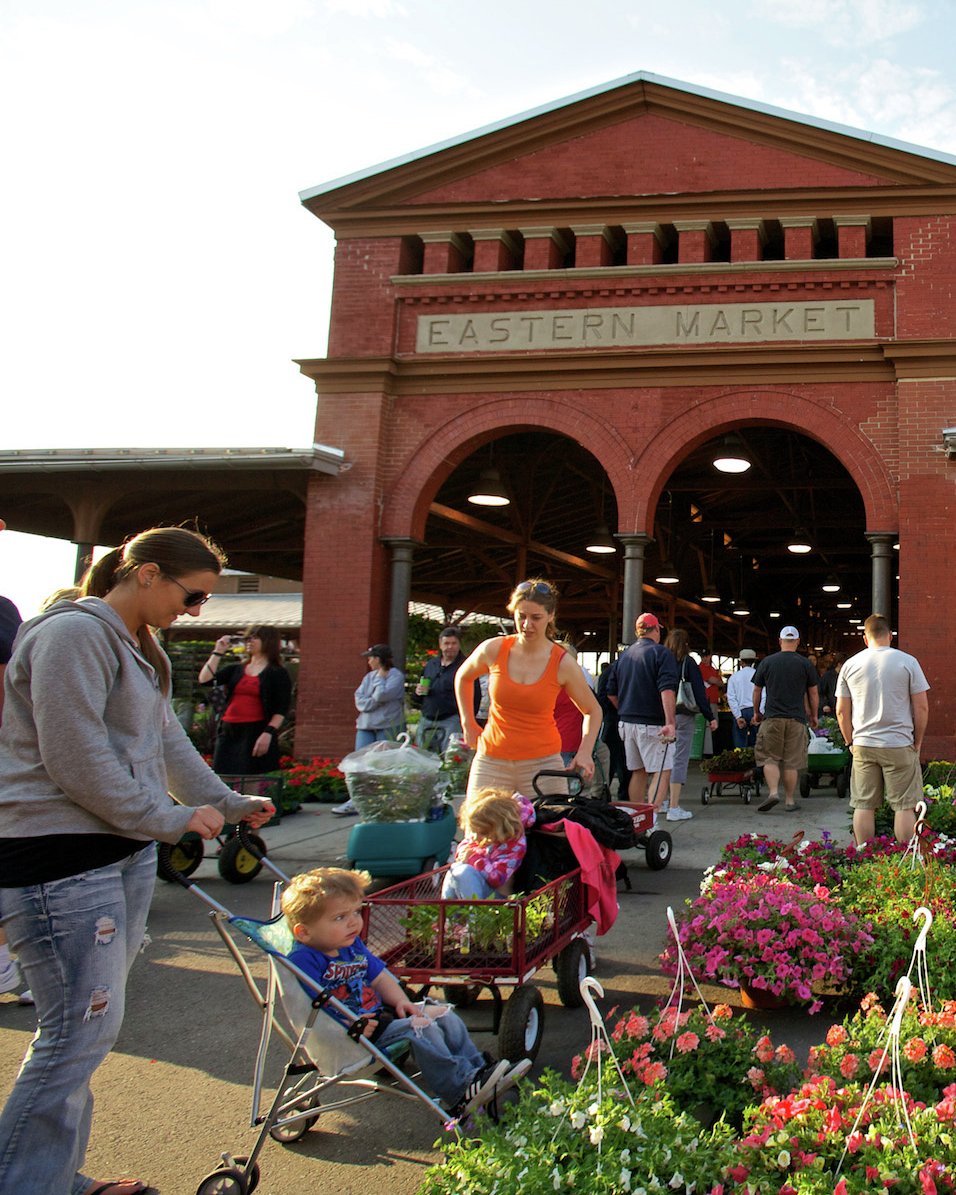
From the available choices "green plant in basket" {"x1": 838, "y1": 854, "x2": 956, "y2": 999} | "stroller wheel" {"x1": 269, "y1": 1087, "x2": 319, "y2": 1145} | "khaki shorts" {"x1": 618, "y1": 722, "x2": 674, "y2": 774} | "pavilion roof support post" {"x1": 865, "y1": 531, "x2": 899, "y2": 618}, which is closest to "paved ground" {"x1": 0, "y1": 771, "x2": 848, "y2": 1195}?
"stroller wheel" {"x1": 269, "y1": 1087, "x2": 319, "y2": 1145}

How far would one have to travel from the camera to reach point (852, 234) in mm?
13156

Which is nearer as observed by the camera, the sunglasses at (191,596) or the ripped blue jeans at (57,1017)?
the ripped blue jeans at (57,1017)

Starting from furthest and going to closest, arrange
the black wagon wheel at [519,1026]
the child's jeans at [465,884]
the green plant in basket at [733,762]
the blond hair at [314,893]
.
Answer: the green plant in basket at [733,762]
the child's jeans at [465,884]
the black wagon wheel at [519,1026]
the blond hair at [314,893]

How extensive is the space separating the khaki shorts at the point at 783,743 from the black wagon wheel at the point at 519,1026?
714cm

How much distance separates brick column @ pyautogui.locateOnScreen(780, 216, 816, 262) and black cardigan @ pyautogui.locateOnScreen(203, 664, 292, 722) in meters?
8.78

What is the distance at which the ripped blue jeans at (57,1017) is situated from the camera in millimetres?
2547

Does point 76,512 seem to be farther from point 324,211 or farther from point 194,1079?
point 194,1079

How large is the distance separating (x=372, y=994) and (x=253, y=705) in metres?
4.97

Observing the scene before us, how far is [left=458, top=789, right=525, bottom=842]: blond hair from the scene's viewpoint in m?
4.72

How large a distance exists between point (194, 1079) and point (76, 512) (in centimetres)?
1176

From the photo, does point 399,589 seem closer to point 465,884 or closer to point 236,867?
point 236,867

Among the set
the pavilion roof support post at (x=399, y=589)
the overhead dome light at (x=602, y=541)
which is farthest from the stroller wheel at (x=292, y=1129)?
the overhead dome light at (x=602, y=541)

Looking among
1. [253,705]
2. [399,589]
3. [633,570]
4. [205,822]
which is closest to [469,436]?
[399,589]

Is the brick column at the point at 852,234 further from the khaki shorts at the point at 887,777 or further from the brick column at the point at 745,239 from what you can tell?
the khaki shorts at the point at 887,777
